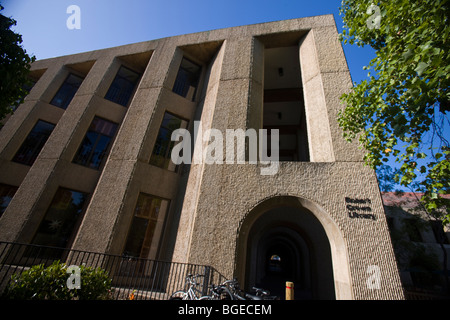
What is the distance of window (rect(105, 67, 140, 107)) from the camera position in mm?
11703

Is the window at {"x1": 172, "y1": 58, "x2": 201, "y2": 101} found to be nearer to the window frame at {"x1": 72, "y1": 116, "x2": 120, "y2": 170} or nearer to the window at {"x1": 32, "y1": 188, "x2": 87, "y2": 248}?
the window frame at {"x1": 72, "y1": 116, "x2": 120, "y2": 170}

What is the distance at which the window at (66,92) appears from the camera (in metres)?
11.9

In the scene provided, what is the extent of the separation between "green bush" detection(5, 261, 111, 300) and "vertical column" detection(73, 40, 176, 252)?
2166mm

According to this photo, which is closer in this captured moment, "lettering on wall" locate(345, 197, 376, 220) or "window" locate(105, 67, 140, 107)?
"lettering on wall" locate(345, 197, 376, 220)

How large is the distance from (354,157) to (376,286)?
391cm

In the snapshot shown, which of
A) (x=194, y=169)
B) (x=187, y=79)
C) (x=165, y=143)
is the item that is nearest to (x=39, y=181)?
(x=165, y=143)

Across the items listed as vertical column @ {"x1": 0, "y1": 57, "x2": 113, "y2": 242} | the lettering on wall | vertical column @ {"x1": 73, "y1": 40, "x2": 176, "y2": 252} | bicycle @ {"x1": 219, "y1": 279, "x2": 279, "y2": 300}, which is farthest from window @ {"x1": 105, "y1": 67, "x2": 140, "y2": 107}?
the lettering on wall

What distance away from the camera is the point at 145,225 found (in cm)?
809

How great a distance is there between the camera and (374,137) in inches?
223

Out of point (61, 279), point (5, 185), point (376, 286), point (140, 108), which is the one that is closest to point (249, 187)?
point (376, 286)

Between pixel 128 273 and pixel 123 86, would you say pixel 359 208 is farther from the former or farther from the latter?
pixel 123 86

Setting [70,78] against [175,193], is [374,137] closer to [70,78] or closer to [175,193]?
[175,193]

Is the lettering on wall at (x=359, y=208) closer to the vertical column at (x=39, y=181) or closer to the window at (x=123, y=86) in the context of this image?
the vertical column at (x=39, y=181)
